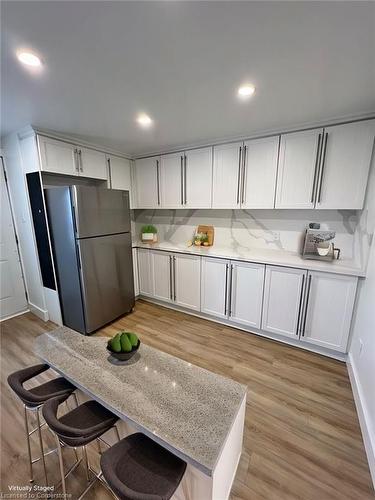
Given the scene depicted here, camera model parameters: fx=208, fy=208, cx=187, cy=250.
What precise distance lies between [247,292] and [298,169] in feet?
5.01

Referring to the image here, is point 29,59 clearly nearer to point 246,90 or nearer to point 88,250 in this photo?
point 246,90

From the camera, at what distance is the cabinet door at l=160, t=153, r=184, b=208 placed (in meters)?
3.06

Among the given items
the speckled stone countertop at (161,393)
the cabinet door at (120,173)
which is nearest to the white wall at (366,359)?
the speckled stone countertop at (161,393)

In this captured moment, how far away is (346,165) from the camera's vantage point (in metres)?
2.06

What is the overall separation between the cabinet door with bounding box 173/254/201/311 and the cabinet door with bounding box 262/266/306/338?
0.93 m

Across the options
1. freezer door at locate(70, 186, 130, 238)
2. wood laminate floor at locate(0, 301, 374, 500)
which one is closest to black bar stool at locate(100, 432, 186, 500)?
wood laminate floor at locate(0, 301, 374, 500)

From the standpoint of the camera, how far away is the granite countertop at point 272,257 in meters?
2.06

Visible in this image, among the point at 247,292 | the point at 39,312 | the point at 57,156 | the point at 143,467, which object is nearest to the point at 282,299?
the point at 247,292

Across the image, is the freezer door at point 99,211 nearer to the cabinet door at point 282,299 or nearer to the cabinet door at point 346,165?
the cabinet door at point 282,299

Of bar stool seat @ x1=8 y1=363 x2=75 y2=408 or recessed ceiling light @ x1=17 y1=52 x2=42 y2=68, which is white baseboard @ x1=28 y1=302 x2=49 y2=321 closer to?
bar stool seat @ x1=8 y1=363 x2=75 y2=408

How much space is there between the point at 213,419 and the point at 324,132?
2609mm

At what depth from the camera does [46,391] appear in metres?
1.18

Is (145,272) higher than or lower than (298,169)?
lower

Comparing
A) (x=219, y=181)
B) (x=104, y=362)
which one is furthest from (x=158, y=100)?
(x=104, y=362)
